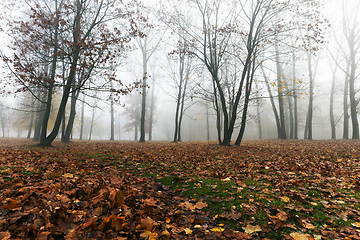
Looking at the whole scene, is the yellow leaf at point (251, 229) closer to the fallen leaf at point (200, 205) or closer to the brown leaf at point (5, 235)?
the fallen leaf at point (200, 205)

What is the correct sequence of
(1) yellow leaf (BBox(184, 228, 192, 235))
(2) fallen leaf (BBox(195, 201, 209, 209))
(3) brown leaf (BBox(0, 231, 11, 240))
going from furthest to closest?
(2) fallen leaf (BBox(195, 201, 209, 209)) → (1) yellow leaf (BBox(184, 228, 192, 235)) → (3) brown leaf (BBox(0, 231, 11, 240))

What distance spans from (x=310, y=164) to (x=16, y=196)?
6.66 m

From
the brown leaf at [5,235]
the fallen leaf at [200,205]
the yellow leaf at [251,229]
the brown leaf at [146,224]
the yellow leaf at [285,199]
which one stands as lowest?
the yellow leaf at [251,229]

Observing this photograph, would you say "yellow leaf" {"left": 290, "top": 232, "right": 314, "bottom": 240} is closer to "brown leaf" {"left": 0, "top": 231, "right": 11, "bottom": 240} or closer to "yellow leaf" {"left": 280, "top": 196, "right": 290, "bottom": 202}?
"yellow leaf" {"left": 280, "top": 196, "right": 290, "bottom": 202}

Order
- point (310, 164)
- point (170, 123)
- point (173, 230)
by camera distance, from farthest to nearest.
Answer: point (170, 123), point (310, 164), point (173, 230)

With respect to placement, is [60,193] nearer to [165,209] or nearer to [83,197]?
[83,197]

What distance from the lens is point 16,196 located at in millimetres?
2504

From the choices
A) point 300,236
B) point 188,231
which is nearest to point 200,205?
point 188,231

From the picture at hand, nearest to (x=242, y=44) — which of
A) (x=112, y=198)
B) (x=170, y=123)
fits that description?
(x=112, y=198)

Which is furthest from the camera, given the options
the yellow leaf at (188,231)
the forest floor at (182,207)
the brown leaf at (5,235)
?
the yellow leaf at (188,231)

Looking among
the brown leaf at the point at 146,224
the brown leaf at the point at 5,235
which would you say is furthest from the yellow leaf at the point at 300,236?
the brown leaf at the point at 5,235

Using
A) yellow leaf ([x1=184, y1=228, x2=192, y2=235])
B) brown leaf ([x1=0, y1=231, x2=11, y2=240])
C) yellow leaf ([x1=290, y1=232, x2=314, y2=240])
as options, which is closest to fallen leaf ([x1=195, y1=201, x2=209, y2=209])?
yellow leaf ([x1=184, y1=228, x2=192, y2=235])

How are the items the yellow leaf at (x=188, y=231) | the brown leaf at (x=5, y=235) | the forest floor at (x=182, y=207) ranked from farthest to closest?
the yellow leaf at (x=188, y=231)
the forest floor at (x=182, y=207)
the brown leaf at (x=5, y=235)

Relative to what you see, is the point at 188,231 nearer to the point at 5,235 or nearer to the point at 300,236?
the point at 300,236
